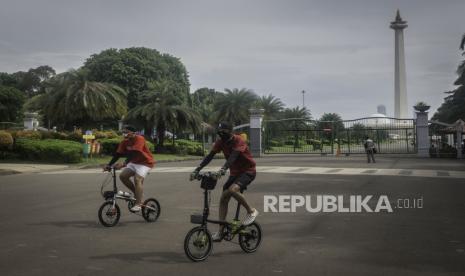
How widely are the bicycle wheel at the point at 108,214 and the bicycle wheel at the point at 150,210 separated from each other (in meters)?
0.51

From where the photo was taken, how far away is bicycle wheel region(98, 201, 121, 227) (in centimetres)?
877

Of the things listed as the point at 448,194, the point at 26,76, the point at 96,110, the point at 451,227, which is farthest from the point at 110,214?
the point at 26,76

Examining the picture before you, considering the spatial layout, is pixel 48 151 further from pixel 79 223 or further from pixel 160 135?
pixel 79 223

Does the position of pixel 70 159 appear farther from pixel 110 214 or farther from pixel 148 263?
pixel 148 263

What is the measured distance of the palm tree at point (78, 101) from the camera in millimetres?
35750

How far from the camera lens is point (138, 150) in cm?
937

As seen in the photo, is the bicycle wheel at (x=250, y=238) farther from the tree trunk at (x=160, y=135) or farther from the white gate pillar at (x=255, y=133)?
the tree trunk at (x=160, y=135)

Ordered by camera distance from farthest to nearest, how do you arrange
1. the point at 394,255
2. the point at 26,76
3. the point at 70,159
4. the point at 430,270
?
1. the point at 26,76
2. the point at 70,159
3. the point at 394,255
4. the point at 430,270

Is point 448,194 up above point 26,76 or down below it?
below

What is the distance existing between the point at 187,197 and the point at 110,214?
13.7 ft

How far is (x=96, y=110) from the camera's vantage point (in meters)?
35.9

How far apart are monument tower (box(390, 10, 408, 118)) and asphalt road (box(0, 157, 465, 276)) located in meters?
78.1

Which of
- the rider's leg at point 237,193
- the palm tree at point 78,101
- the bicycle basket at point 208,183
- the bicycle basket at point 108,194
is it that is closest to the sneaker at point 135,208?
the bicycle basket at point 108,194

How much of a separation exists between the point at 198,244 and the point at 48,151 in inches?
857
